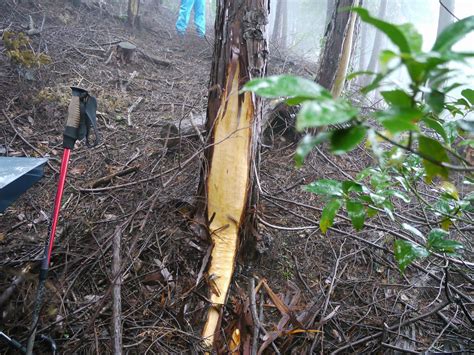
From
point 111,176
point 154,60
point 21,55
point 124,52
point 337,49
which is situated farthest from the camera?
point 154,60

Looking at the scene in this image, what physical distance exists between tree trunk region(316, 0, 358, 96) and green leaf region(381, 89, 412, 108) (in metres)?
3.44

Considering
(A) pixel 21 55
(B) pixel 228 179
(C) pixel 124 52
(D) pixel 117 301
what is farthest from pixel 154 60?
(D) pixel 117 301

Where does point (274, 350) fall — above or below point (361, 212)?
below

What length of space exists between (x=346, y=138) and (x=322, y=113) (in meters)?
0.10

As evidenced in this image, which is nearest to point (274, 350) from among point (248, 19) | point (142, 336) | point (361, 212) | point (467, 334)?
point (142, 336)

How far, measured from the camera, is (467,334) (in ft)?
6.75

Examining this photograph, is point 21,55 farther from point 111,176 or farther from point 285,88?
point 285,88

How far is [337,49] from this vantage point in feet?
12.9

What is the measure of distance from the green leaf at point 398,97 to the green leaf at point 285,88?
0.18 m

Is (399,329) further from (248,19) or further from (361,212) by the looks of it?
(248,19)

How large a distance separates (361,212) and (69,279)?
6.39 ft

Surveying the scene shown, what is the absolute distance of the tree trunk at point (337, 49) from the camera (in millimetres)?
3875

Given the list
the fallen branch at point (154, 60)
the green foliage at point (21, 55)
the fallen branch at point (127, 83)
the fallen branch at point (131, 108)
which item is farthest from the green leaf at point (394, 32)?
the fallen branch at point (154, 60)

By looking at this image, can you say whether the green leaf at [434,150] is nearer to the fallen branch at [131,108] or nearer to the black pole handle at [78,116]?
the black pole handle at [78,116]
